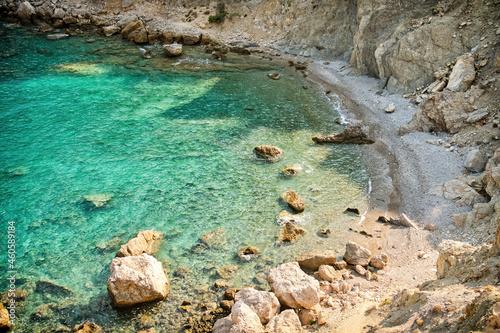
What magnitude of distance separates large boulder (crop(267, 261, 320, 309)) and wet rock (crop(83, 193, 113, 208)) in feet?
33.1

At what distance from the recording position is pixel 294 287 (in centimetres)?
1321

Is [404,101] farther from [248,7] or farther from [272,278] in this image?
[248,7]

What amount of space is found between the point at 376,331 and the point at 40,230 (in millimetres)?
14939

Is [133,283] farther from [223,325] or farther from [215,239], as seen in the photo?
[215,239]

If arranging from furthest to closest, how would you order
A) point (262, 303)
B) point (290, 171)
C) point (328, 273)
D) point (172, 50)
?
1. point (172, 50)
2. point (290, 171)
3. point (328, 273)
4. point (262, 303)

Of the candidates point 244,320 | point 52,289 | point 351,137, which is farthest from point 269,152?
point 52,289

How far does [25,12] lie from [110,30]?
40.8 ft

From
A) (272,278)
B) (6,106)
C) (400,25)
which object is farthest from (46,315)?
(400,25)

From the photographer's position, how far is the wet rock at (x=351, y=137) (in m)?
25.8

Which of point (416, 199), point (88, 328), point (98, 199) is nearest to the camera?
point (88, 328)

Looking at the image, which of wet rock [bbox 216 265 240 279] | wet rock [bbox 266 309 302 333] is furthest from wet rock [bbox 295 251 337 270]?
wet rock [bbox 266 309 302 333]

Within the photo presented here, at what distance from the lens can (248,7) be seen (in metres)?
50.2

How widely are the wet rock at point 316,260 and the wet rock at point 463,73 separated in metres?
16.6

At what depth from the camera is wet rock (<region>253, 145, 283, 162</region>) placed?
942 inches
